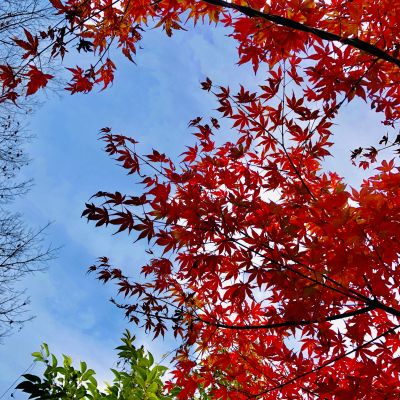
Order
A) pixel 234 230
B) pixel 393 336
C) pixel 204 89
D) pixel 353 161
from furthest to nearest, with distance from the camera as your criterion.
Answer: pixel 353 161, pixel 204 89, pixel 393 336, pixel 234 230

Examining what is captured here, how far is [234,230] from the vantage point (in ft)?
9.11

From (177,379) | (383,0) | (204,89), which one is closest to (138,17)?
(204,89)

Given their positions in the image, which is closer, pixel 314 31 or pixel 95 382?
pixel 314 31

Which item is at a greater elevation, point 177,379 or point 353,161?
point 353,161

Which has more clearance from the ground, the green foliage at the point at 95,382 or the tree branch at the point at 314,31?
the tree branch at the point at 314,31

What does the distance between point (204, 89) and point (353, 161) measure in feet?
8.29

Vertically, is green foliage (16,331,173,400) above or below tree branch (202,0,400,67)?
below

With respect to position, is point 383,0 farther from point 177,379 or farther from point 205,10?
point 177,379

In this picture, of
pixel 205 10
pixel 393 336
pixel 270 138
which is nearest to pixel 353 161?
pixel 270 138

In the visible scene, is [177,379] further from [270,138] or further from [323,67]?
[323,67]

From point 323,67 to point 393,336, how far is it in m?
2.51

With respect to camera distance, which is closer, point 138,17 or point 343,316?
point 343,316

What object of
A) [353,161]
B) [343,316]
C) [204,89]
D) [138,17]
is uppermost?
[353,161]

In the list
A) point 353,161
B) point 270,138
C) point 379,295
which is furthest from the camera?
point 353,161
